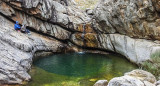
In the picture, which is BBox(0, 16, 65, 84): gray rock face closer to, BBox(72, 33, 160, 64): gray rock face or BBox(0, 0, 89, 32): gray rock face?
BBox(0, 0, 89, 32): gray rock face

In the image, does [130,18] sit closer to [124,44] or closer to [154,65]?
[124,44]

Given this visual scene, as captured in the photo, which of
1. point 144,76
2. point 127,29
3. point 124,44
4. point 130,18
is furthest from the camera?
point 124,44

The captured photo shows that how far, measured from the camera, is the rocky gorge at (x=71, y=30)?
1959 centimetres

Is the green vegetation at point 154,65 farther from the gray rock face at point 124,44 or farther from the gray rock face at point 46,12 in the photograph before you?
the gray rock face at point 46,12

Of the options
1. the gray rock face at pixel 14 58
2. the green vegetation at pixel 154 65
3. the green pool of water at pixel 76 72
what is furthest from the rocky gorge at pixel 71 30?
the green vegetation at pixel 154 65

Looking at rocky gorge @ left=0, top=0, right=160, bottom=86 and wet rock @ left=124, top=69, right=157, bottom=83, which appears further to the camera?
rocky gorge @ left=0, top=0, right=160, bottom=86

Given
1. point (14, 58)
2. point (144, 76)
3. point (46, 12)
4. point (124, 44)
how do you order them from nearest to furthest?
point (144, 76) → point (14, 58) → point (124, 44) → point (46, 12)

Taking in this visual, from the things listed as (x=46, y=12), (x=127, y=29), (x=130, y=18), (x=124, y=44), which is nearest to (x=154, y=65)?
A: (x=130, y=18)

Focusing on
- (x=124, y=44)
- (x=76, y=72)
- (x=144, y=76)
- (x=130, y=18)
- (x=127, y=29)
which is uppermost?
(x=130, y=18)

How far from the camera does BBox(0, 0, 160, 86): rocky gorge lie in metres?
19.6

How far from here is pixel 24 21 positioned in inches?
1177

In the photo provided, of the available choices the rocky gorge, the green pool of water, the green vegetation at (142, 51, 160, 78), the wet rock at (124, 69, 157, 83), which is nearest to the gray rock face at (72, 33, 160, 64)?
the rocky gorge

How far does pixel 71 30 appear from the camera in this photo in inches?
1291

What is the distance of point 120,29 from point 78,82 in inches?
545
